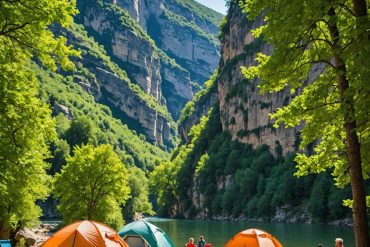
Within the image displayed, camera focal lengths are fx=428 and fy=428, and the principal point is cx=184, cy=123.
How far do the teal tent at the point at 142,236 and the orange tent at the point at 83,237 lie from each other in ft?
19.8

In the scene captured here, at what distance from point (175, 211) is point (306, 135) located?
138939mm

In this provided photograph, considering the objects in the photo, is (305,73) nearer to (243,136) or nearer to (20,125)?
(20,125)

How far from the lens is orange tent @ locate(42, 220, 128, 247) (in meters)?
16.3

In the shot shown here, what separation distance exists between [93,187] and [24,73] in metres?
33.0

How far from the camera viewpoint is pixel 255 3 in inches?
536

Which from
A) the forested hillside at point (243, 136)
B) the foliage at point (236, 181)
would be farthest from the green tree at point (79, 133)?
the foliage at point (236, 181)

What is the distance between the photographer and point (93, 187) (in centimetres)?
4706

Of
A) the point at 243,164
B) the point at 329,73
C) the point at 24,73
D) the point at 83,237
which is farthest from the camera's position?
the point at 243,164

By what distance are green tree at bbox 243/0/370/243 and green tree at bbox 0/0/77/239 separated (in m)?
6.61

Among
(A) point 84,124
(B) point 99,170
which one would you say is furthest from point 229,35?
(B) point 99,170

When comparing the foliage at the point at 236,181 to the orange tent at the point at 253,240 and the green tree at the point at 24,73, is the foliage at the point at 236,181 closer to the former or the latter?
the orange tent at the point at 253,240

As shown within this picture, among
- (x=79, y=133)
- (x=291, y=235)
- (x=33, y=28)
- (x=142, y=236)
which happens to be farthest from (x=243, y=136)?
(x=33, y=28)

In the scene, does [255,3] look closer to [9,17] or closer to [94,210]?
[9,17]

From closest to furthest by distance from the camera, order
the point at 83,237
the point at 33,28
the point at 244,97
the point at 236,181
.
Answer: the point at 33,28
the point at 83,237
the point at 236,181
the point at 244,97
